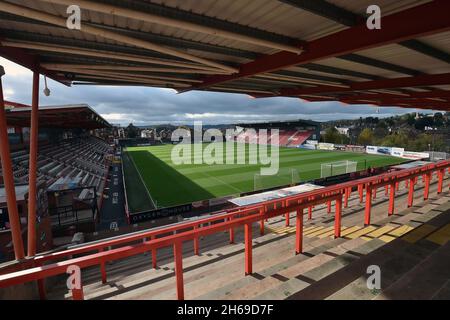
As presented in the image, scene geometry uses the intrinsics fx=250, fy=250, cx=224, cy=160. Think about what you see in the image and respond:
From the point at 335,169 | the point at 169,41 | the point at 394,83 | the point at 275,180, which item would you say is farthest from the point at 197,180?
the point at 169,41

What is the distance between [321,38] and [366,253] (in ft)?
12.1

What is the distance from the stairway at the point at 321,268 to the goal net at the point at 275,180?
17.5 m

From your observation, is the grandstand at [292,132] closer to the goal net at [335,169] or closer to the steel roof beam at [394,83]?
the goal net at [335,169]

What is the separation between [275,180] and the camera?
25.5 meters

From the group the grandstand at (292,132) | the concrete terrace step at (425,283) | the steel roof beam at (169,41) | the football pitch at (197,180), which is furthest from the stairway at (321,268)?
the grandstand at (292,132)

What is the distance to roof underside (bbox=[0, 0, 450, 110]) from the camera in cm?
310

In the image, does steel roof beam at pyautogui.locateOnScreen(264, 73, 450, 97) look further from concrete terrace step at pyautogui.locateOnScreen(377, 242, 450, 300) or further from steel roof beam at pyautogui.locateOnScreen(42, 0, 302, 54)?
concrete terrace step at pyautogui.locateOnScreen(377, 242, 450, 300)

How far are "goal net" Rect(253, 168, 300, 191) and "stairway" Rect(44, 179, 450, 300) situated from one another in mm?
17539

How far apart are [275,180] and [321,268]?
22.2m

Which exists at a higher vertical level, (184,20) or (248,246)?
(184,20)

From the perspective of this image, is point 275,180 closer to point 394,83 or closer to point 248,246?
point 394,83

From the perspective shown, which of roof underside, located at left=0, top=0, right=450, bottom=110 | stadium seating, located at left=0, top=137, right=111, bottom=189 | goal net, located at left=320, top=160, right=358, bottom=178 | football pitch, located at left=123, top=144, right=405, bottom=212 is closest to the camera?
roof underside, located at left=0, top=0, right=450, bottom=110

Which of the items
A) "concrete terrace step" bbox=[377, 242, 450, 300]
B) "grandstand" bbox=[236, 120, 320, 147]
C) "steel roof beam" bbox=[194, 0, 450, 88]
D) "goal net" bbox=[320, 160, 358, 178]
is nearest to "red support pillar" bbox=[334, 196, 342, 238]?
"concrete terrace step" bbox=[377, 242, 450, 300]

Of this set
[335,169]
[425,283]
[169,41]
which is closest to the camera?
[425,283]
